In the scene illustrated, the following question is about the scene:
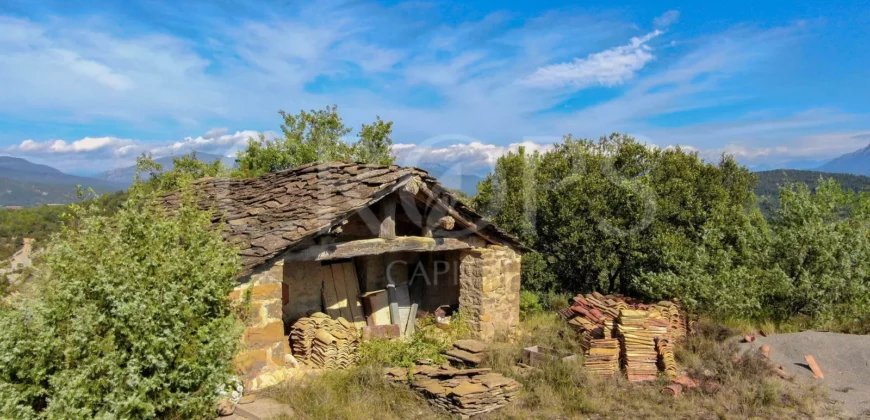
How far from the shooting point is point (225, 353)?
459 cm

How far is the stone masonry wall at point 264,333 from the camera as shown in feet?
23.5

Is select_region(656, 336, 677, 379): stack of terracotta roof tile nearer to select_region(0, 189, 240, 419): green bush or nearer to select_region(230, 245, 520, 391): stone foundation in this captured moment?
select_region(230, 245, 520, 391): stone foundation

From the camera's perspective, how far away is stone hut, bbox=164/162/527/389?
7.52 meters

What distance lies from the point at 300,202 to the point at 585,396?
5689 mm

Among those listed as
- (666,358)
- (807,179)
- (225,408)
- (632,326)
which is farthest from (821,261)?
(807,179)

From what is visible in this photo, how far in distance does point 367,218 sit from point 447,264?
320 centimetres

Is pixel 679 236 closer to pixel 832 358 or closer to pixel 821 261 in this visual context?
pixel 821 261

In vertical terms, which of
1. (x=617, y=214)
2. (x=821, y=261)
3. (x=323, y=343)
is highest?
(x=617, y=214)

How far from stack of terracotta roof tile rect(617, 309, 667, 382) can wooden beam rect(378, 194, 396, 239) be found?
4.46 metres

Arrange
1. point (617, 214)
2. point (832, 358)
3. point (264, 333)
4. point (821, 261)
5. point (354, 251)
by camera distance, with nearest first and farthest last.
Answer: point (264, 333)
point (354, 251)
point (832, 358)
point (821, 261)
point (617, 214)

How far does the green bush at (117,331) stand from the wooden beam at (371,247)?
323 centimetres

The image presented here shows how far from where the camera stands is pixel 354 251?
8.46m

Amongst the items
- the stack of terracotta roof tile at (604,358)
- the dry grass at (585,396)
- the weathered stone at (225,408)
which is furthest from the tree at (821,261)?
the weathered stone at (225,408)

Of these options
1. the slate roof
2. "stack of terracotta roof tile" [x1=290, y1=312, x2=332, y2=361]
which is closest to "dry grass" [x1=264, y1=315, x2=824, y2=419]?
"stack of terracotta roof tile" [x1=290, y1=312, x2=332, y2=361]
